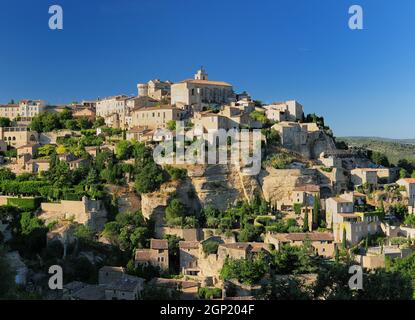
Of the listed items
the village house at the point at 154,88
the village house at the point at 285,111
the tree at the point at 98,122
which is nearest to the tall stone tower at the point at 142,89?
the village house at the point at 154,88

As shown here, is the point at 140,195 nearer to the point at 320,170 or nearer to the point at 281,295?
the point at 320,170

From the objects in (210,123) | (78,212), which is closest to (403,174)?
(210,123)

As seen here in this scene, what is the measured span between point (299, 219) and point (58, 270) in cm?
1769

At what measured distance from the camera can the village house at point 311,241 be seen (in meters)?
34.3

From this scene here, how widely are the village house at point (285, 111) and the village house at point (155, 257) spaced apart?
21.7 meters

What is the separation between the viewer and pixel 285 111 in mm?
52656

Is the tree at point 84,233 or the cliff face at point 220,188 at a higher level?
the cliff face at point 220,188

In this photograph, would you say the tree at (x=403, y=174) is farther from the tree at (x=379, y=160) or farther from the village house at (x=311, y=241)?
the village house at (x=311, y=241)

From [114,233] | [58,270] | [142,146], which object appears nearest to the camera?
[58,270]

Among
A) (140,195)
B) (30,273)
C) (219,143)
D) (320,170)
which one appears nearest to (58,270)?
(30,273)

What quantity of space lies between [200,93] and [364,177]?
1986cm

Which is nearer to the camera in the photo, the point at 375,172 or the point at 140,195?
the point at 140,195
